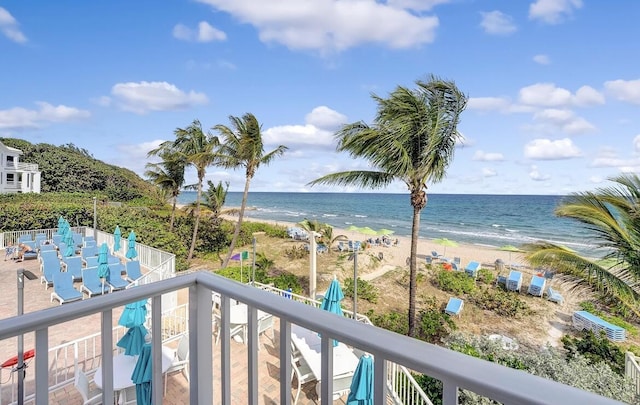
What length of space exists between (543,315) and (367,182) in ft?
21.1

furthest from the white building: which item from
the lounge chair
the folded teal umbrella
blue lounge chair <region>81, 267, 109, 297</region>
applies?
the lounge chair

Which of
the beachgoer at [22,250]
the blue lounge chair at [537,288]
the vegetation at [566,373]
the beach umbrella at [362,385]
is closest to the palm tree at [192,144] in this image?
the beachgoer at [22,250]

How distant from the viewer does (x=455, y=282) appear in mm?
10367

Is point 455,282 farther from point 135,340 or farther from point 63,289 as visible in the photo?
point 63,289

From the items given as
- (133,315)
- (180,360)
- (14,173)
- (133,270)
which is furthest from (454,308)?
(14,173)

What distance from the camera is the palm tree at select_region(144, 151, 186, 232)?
14.9m

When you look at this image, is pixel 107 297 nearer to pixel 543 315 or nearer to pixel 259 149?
pixel 259 149

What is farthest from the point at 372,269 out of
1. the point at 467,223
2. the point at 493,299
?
the point at 467,223

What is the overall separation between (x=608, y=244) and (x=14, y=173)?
31277 mm

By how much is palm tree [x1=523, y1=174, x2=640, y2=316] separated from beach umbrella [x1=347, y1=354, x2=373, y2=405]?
4.07m

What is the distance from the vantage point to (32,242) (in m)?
11.0

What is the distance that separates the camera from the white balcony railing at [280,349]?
46 cm

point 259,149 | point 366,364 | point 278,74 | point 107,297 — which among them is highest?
point 278,74

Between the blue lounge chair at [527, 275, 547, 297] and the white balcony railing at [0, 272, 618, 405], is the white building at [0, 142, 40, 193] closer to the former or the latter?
the white balcony railing at [0, 272, 618, 405]
